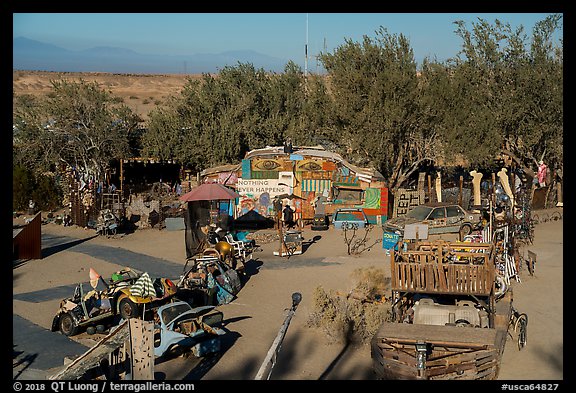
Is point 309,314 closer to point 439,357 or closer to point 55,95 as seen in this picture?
point 439,357

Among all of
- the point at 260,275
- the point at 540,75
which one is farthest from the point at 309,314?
the point at 540,75

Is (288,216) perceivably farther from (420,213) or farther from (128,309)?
(128,309)

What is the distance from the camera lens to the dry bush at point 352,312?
15048mm

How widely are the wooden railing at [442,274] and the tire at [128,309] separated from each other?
573 centimetres

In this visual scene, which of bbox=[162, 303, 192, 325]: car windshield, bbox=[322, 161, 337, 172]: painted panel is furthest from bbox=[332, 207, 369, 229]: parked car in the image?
bbox=[162, 303, 192, 325]: car windshield

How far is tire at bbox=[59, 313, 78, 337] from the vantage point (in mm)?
15367

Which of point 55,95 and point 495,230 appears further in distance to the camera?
point 55,95

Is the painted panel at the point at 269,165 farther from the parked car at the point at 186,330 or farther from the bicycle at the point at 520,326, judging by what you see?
the bicycle at the point at 520,326

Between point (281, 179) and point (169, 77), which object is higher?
point (169, 77)

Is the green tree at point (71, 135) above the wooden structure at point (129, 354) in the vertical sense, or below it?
above

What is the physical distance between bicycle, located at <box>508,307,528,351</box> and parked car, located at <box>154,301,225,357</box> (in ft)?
20.2

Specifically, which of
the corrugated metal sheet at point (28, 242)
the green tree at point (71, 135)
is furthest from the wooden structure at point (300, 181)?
the corrugated metal sheet at point (28, 242)

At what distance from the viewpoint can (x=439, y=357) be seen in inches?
433
